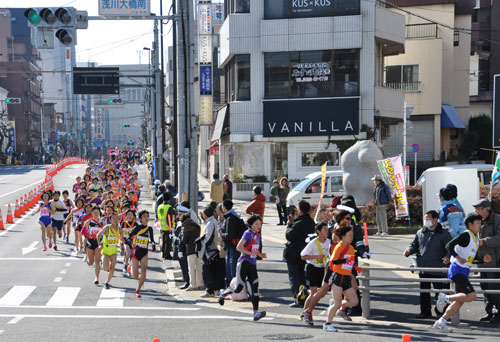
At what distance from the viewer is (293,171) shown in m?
35.0

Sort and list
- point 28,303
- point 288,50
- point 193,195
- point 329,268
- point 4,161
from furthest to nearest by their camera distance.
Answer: point 4,161 < point 288,50 < point 193,195 < point 28,303 < point 329,268

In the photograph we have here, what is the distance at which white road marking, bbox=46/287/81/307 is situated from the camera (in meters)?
13.0

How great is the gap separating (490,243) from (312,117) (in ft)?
79.3

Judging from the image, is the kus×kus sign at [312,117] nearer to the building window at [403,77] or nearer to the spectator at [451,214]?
the building window at [403,77]

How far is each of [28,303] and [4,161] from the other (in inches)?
3381

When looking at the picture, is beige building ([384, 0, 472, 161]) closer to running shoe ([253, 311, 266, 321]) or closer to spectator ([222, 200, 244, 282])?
spectator ([222, 200, 244, 282])

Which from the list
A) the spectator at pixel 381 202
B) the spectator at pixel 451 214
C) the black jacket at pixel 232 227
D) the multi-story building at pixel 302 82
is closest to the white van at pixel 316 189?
the spectator at pixel 381 202

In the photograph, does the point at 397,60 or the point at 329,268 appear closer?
the point at 329,268

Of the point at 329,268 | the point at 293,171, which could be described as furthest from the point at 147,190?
the point at 329,268

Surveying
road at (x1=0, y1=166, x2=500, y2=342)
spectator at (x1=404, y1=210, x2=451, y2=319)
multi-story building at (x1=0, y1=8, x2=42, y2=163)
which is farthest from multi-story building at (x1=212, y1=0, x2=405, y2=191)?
multi-story building at (x1=0, y1=8, x2=42, y2=163)

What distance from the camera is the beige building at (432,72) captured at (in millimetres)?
44094

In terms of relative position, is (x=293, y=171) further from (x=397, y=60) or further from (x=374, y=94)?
(x=397, y=60)

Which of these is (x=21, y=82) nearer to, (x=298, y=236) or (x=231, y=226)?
(x=231, y=226)

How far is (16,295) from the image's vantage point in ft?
45.3
